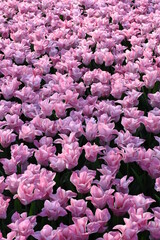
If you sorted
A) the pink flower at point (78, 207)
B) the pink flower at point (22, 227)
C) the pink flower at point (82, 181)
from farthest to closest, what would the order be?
the pink flower at point (82, 181) < the pink flower at point (78, 207) < the pink flower at point (22, 227)

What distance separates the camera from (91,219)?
2139 millimetres

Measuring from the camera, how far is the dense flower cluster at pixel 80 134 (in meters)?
2.21

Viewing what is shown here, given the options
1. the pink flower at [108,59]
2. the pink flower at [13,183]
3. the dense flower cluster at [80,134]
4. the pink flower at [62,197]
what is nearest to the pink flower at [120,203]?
the dense flower cluster at [80,134]

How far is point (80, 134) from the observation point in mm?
2928

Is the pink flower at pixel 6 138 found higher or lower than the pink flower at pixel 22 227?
lower

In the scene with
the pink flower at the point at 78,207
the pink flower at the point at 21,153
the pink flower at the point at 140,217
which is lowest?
the pink flower at the point at 21,153

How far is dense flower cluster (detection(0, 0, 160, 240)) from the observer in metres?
2.21

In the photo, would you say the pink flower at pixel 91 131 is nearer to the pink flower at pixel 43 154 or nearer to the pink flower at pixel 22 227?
the pink flower at pixel 43 154

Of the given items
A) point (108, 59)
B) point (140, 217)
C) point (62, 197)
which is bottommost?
point (108, 59)

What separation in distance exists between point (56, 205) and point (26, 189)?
18 cm

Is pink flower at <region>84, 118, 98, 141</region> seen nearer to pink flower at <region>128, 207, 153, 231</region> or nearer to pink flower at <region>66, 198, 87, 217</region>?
pink flower at <region>66, 198, 87, 217</region>

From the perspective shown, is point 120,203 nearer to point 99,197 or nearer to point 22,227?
point 99,197

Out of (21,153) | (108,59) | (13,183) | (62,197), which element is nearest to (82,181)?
(62,197)

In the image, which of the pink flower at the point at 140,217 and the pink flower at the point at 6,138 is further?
the pink flower at the point at 6,138
